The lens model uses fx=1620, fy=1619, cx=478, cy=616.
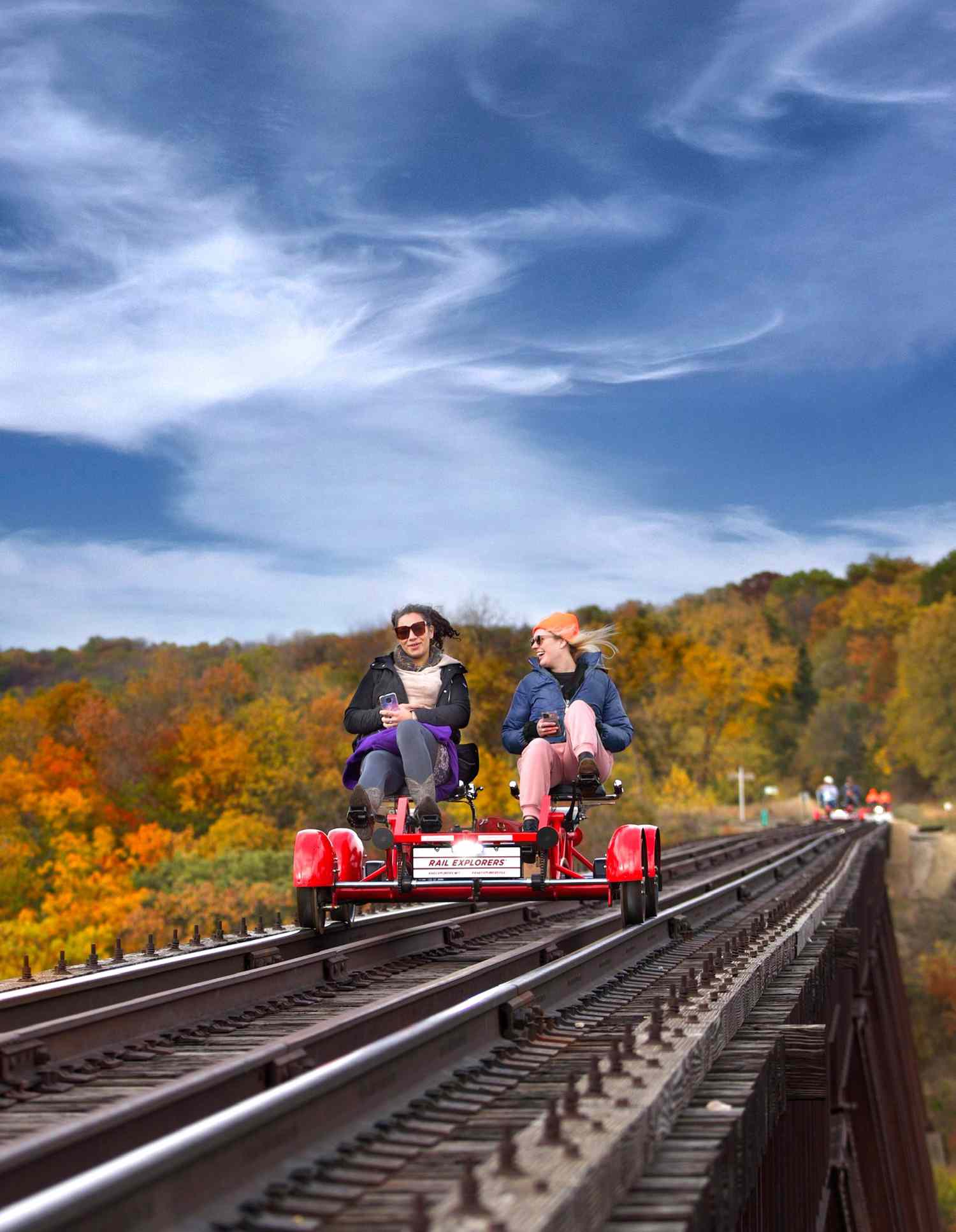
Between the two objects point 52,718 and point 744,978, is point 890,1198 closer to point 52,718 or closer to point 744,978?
point 744,978

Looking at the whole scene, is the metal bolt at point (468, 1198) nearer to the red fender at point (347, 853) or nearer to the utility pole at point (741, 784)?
the red fender at point (347, 853)

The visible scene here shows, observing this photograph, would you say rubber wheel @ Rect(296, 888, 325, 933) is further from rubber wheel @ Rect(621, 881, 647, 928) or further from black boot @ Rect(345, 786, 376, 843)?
rubber wheel @ Rect(621, 881, 647, 928)

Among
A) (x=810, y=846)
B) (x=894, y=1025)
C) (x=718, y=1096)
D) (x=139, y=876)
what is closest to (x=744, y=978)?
(x=718, y=1096)

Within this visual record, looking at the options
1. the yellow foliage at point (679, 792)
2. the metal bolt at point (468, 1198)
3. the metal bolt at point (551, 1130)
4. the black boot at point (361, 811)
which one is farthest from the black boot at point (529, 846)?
the yellow foliage at point (679, 792)

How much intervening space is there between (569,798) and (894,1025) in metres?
14.7

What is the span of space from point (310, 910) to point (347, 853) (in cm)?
50

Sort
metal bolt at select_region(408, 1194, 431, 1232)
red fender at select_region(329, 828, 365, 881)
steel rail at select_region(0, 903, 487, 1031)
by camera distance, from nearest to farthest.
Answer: metal bolt at select_region(408, 1194, 431, 1232) → steel rail at select_region(0, 903, 487, 1031) → red fender at select_region(329, 828, 365, 881)

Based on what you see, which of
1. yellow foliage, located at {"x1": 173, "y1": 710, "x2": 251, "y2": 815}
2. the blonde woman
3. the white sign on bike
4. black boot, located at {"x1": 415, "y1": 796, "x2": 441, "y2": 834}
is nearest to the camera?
the white sign on bike

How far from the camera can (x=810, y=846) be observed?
104ft

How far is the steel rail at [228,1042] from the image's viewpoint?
12.6 feet

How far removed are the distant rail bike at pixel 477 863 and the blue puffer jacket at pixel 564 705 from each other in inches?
13.2

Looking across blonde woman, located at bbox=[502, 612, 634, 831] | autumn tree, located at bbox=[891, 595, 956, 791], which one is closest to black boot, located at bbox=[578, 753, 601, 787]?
blonde woman, located at bbox=[502, 612, 634, 831]

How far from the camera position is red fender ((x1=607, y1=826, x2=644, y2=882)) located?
9.45 meters

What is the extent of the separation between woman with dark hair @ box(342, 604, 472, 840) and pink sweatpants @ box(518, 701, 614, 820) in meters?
0.46
